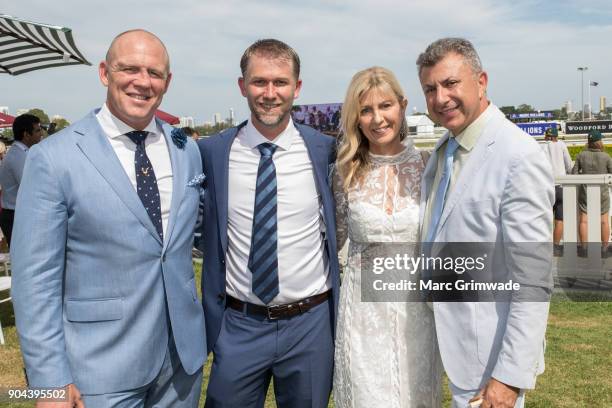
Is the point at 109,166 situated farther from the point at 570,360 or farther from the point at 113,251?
the point at 570,360

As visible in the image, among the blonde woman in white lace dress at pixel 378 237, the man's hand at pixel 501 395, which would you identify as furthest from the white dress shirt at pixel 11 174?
the man's hand at pixel 501 395

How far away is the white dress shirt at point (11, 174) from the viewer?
287 inches

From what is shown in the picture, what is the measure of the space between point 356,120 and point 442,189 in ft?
2.40

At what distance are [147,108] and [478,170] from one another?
141 cm

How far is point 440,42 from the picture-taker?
7.92 ft

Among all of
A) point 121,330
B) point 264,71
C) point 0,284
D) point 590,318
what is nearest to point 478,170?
point 264,71

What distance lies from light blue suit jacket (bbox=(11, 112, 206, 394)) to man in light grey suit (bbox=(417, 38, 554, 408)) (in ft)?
3.85

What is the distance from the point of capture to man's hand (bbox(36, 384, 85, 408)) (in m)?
2.09

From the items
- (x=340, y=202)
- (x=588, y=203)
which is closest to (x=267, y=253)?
(x=340, y=202)

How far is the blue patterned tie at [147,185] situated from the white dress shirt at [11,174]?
5.74m

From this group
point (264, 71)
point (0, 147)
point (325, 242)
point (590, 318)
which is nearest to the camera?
point (264, 71)

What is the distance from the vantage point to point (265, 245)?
274cm

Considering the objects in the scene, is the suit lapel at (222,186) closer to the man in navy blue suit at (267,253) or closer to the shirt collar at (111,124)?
the man in navy blue suit at (267,253)

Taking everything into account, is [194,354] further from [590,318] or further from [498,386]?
[590,318]
